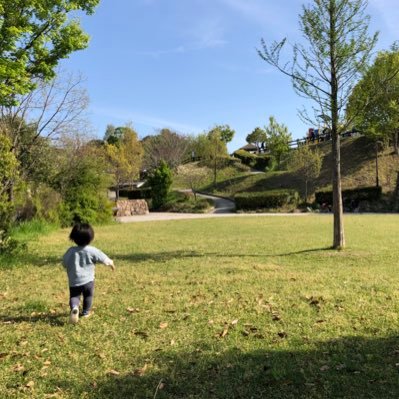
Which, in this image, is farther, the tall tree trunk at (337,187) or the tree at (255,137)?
the tree at (255,137)

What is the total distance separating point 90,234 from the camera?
206 inches

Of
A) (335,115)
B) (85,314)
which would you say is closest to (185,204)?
(335,115)

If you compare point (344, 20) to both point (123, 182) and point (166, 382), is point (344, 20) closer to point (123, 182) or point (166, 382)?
point (166, 382)

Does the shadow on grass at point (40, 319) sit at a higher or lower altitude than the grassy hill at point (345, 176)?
lower

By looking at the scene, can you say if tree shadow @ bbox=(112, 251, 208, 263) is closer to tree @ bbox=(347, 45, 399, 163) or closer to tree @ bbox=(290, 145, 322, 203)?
tree @ bbox=(347, 45, 399, 163)

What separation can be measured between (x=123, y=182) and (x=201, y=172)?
8.98 meters

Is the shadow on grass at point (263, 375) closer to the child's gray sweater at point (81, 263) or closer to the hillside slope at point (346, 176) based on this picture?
the child's gray sweater at point (81, 263)

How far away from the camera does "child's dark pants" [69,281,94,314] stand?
16.7ft

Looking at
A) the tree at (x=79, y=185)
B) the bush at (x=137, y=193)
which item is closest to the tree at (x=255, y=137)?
the bush at (x=137, y=193)

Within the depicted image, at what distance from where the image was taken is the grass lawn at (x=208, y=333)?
134 inches

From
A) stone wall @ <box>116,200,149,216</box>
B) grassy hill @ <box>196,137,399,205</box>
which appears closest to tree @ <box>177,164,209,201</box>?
grassy hill @ <box>196,137,399,205</box>

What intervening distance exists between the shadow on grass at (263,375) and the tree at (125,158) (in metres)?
39.7

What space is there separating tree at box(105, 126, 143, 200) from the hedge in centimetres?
1932

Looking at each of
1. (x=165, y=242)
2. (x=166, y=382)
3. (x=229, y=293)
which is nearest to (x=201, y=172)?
(x=165, y=242)
